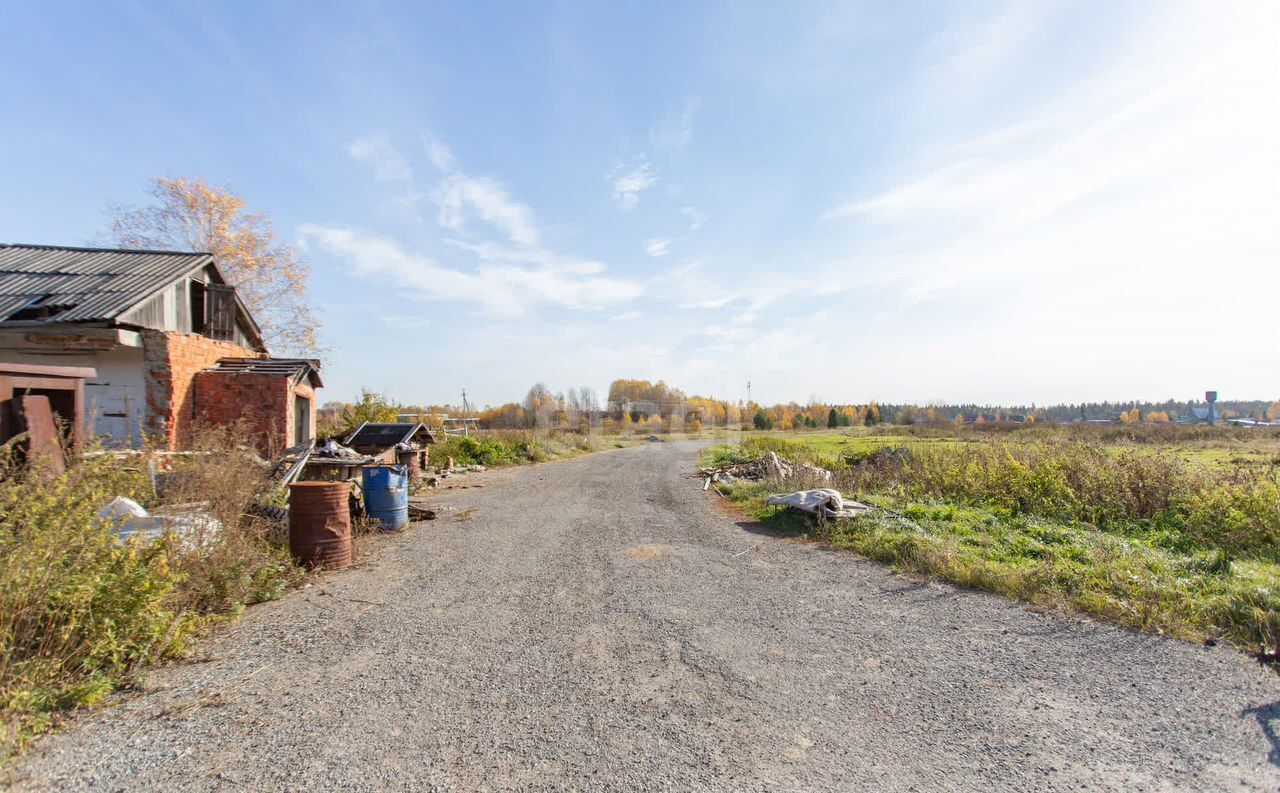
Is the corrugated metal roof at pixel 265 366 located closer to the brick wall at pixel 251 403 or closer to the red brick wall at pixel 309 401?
the brick wall at pixel 251 403

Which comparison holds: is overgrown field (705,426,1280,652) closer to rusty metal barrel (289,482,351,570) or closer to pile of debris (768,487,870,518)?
pile of debris (768,487,870,518)

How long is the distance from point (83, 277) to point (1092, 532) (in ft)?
65.7

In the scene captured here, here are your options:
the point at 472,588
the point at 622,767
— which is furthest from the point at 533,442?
the point at 622,767

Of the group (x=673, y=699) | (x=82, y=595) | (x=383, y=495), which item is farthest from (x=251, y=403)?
(x=673, y=699)

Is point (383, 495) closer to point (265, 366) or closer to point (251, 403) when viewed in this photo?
point (251, 403)

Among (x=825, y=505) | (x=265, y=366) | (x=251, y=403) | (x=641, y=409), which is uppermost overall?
(x=641, y=409)

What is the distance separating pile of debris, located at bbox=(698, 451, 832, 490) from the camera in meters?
15.8

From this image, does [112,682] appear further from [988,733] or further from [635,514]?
[635,514]

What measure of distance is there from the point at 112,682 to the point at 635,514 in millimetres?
9231

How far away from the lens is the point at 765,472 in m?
18.7

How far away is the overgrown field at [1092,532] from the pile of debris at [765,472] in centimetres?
98

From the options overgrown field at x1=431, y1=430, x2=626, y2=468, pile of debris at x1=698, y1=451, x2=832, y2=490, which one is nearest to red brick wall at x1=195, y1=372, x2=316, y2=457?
overgrown field at x1=431, y1=430, x2=626, y2=468

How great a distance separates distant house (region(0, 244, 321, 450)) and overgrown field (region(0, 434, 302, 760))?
6.66 meters

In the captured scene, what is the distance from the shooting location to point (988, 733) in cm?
365
